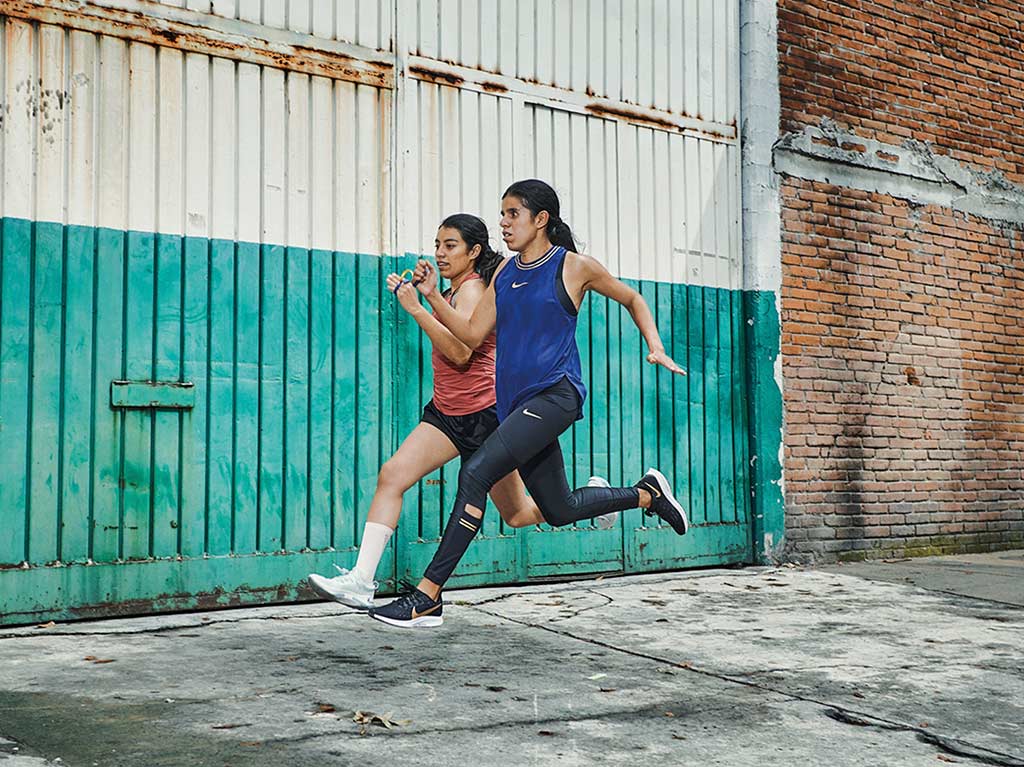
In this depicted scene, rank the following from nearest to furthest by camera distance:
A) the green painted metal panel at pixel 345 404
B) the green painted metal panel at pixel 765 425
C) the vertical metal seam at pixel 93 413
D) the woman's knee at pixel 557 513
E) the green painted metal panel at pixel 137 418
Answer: the woman's knee at pixel 557 513, the vertical metal seam at pixel 93 413, the green painted metal panel at pixel 137 418, the green painted metal panel at pixel 345 404, the green painted metal panel at pixel 765 425

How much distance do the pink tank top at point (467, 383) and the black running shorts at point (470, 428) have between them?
3cm

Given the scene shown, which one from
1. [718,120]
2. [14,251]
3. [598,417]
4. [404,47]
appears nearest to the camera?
[14,251]

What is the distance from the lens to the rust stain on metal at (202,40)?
6.35 metres

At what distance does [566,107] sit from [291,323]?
2637 mm

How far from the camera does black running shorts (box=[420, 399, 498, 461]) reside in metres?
5.96

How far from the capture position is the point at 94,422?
20.8 feet

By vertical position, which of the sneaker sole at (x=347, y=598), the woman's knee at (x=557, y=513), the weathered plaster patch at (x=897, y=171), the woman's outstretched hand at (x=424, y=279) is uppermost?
the weathered plaster patch at (x=897, y=171)

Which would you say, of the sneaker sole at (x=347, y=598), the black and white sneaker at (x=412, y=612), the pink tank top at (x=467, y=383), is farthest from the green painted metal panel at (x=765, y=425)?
the sneaker sole at (x=347, y=598)

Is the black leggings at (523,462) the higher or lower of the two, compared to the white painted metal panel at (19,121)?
lower

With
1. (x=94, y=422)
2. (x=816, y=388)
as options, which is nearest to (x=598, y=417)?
(x=816, y=388)

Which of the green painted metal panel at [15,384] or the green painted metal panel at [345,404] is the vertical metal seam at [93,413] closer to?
the green painted metal panel at [15,384]

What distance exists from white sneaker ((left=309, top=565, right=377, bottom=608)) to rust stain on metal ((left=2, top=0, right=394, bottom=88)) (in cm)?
325

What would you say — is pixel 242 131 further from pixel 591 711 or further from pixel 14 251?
pixel 591 711

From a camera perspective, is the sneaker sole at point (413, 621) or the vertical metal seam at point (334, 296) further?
the vertical metal seam at point (334, 296)
